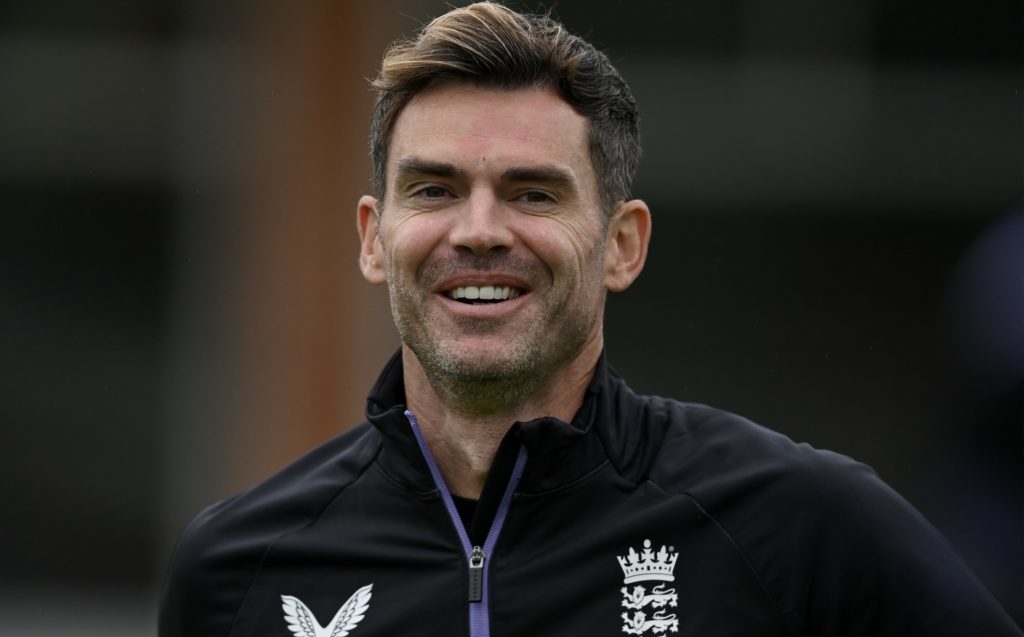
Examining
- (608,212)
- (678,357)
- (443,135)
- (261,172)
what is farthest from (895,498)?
(261,172)

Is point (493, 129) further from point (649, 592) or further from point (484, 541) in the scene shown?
point (649, 592)

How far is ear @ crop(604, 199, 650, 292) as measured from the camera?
2.95 metres

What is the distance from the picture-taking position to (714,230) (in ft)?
19.5

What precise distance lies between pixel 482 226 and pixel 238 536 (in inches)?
28.7

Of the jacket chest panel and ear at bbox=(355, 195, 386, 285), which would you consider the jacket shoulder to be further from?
the jacket chest panel

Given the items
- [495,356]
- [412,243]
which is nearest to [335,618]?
[495,356]

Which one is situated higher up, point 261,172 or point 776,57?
point 776,57

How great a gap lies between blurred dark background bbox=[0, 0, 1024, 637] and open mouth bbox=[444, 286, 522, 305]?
3166mm

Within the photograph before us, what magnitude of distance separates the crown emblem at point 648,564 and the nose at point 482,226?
0.55m

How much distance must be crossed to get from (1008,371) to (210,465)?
119 inches

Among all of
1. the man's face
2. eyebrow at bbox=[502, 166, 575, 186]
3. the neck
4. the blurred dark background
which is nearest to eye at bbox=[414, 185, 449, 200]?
the man's face

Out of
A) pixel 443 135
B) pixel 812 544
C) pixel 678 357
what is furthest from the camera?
pixel 678 357

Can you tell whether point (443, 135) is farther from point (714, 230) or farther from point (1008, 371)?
point (1008, 371)

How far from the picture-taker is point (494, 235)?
2.70 metres
